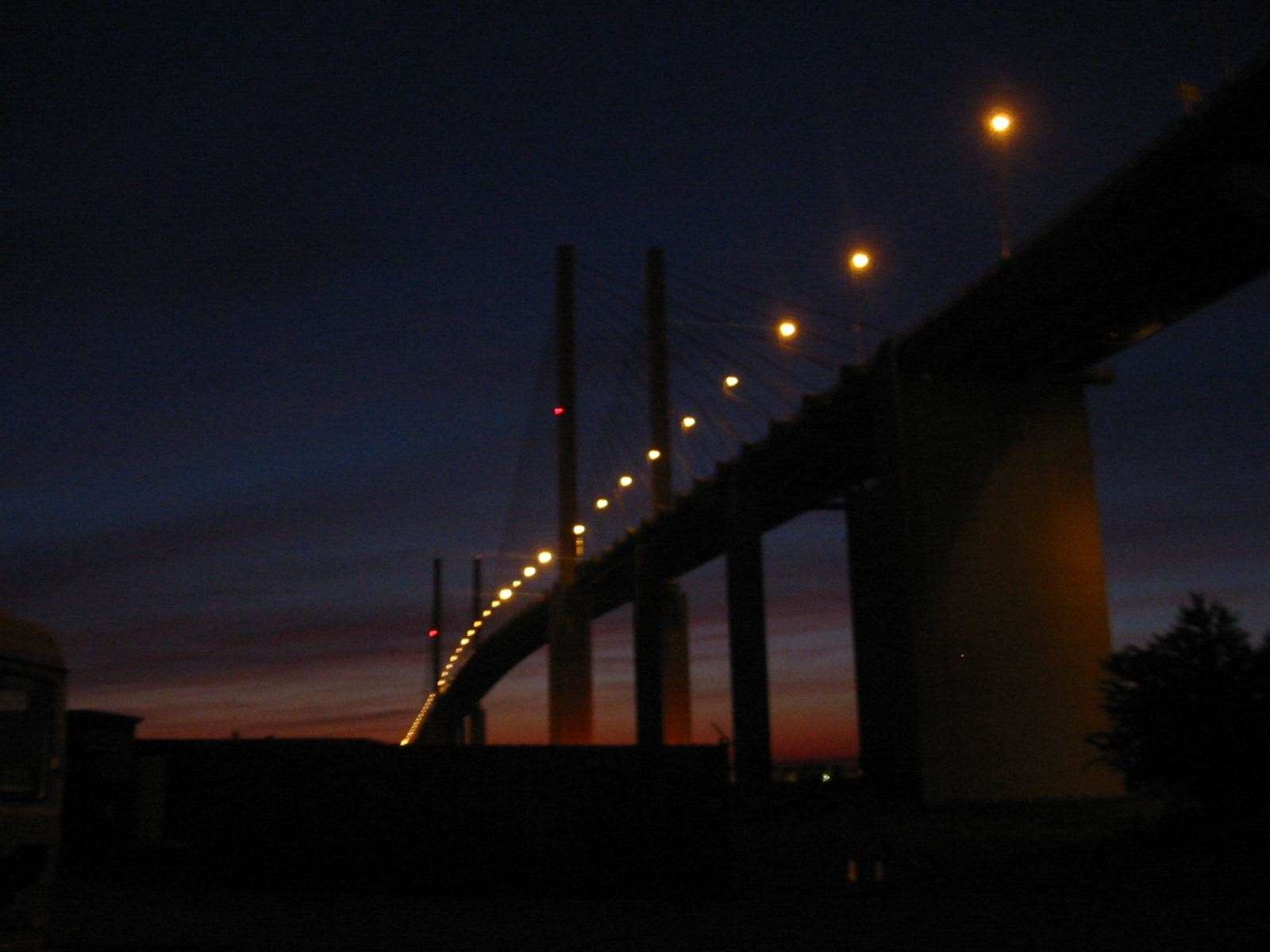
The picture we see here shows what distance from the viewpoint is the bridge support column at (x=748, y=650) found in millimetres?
46750

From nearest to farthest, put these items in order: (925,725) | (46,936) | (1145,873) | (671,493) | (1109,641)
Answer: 1. (46,936)
2. (1145,873)
3. (925,725)
4. (1109,641)
5. (671,493)

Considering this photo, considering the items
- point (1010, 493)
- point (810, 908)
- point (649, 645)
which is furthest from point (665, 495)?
point (810, 908)

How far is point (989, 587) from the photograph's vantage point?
110 feet

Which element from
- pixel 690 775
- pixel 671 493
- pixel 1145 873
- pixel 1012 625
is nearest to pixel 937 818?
pixel 1012 625

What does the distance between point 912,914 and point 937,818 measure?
50.4ft

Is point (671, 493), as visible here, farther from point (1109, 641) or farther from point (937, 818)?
point (937, 818)

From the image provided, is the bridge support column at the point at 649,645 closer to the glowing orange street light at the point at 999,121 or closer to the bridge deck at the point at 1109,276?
the bridge deck at the point at 1109,276

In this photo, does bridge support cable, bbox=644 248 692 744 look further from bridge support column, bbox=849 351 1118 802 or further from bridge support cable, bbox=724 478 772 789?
bridge support column, bbox=849 351 1118 802

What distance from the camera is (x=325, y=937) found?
1195 cm

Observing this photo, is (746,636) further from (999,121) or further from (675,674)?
(999,121)

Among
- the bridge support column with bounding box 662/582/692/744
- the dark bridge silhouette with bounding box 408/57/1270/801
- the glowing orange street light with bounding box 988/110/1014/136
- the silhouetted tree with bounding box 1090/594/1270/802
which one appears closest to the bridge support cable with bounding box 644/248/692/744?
the bridge support column with bounding box 662/582/692/744

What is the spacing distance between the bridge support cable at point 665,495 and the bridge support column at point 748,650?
10599 millimetres

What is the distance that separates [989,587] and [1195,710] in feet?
45.0

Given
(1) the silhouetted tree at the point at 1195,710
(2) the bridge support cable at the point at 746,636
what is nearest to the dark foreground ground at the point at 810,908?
(1) the silhouetted tree at the point at 1195,710
